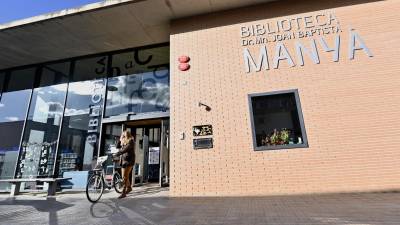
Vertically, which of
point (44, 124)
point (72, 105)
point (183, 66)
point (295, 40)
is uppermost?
point (295, 40)

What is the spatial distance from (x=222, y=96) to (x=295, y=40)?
238 cm

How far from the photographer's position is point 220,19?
266 inches

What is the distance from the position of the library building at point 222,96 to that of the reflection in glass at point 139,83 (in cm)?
4

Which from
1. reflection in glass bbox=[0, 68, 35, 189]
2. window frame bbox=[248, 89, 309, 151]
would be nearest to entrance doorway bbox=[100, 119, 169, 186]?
window frame bbox=[248, 89, 309, 151]

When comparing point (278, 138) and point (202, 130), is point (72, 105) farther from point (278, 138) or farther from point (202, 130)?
point (278, 138)

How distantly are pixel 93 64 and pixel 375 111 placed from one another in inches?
336

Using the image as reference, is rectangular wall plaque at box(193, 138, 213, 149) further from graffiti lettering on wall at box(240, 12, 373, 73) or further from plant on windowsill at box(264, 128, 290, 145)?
graffiti lettering on wall at box(240, 12, 373, 73)

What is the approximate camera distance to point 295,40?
20.4ft

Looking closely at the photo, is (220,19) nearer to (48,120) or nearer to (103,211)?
(103,211)

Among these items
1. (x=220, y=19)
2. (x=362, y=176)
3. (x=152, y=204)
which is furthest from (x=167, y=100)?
(x=362, y=176)

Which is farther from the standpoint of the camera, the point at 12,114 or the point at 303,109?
the point at 12,114

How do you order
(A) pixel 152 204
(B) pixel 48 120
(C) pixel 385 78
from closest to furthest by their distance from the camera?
(A) pixel 152 204, (C) pixel 385 78, (B) pixel 48 120

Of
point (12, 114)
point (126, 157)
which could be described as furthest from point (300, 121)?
point (12, 114)

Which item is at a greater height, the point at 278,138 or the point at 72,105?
the point at 72,105
